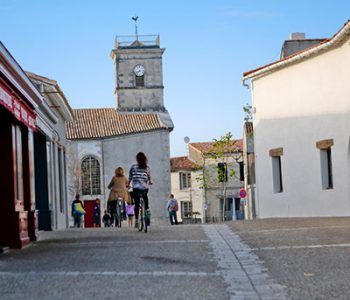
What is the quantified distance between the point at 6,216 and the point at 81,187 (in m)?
59.8

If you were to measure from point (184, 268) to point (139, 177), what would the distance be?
8.04 m

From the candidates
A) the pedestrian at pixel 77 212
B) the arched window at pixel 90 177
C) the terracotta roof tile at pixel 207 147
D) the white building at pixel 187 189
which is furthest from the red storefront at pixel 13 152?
→ the white building at pixel 187 189

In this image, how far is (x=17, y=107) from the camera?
46.9ft

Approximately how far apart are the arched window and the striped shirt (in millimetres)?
55784

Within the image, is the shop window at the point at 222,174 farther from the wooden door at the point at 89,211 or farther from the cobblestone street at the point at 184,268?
the cobblestone street at the point at 184,268

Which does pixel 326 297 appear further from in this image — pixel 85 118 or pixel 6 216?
pixel 85 118

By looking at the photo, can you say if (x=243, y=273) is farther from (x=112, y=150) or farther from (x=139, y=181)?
(x=112, y=150)

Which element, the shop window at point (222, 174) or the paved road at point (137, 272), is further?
the shop window at point (222, 174)

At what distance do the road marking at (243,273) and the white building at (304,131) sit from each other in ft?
45.1

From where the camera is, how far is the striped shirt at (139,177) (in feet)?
59.6

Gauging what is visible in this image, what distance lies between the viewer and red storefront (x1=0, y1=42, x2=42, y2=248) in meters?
13.6

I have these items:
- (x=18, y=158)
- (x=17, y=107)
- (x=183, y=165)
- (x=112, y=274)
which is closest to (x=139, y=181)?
(x=18, y=158)

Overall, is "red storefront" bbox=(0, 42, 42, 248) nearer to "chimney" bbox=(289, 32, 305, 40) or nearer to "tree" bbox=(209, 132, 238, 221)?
"chimney" bbox=(289, 32, 305, 40)

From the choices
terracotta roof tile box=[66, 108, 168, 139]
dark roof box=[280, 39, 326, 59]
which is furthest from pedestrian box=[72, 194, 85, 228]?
terracotta roof tile box=[66, 108, 168, 139]
